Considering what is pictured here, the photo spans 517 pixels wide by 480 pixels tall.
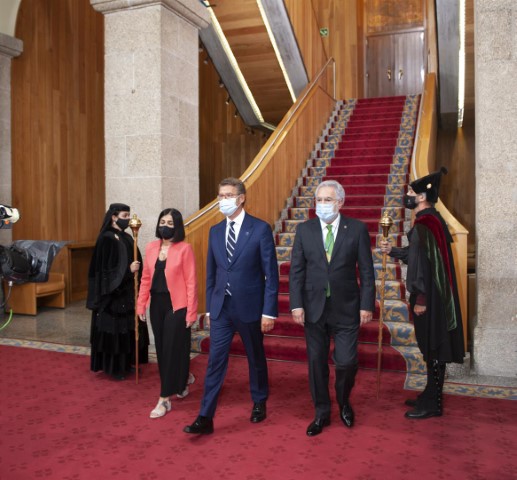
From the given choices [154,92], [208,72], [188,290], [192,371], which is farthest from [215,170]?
[188,290]

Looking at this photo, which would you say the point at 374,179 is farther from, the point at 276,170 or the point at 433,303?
the point at 433,303

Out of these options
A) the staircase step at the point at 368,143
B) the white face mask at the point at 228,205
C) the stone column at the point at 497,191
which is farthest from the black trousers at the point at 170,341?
the staircase step at the point at 368,143

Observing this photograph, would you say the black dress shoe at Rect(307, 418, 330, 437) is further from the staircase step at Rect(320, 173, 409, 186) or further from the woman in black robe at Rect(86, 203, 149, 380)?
the staircase step at Rect(320, 173, 409, 186)

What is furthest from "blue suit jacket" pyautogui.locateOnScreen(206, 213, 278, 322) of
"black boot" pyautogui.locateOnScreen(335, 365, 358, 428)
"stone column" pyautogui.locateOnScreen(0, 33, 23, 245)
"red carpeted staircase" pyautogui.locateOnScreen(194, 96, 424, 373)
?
"stone column" pyautogui.locateOnScreen(0, 33, 23, 245)

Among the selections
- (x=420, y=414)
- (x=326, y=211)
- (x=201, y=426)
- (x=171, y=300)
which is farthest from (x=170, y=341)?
(x=420, y=414)

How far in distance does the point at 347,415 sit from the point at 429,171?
438cm

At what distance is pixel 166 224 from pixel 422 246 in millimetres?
1611

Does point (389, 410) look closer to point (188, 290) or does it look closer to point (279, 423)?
point (279, 423)

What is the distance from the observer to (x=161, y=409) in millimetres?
3658

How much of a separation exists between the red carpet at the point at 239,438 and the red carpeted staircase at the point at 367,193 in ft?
1.79

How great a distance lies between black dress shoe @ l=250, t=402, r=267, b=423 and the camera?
3.55m

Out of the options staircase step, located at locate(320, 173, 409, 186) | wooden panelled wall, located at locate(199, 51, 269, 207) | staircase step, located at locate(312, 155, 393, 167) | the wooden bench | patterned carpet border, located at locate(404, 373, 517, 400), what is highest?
wooden panelled wall, located at locate(199, 51, 269, 207)

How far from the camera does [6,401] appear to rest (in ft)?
12.9

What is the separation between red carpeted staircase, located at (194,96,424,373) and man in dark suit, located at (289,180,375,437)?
1.39 meters
